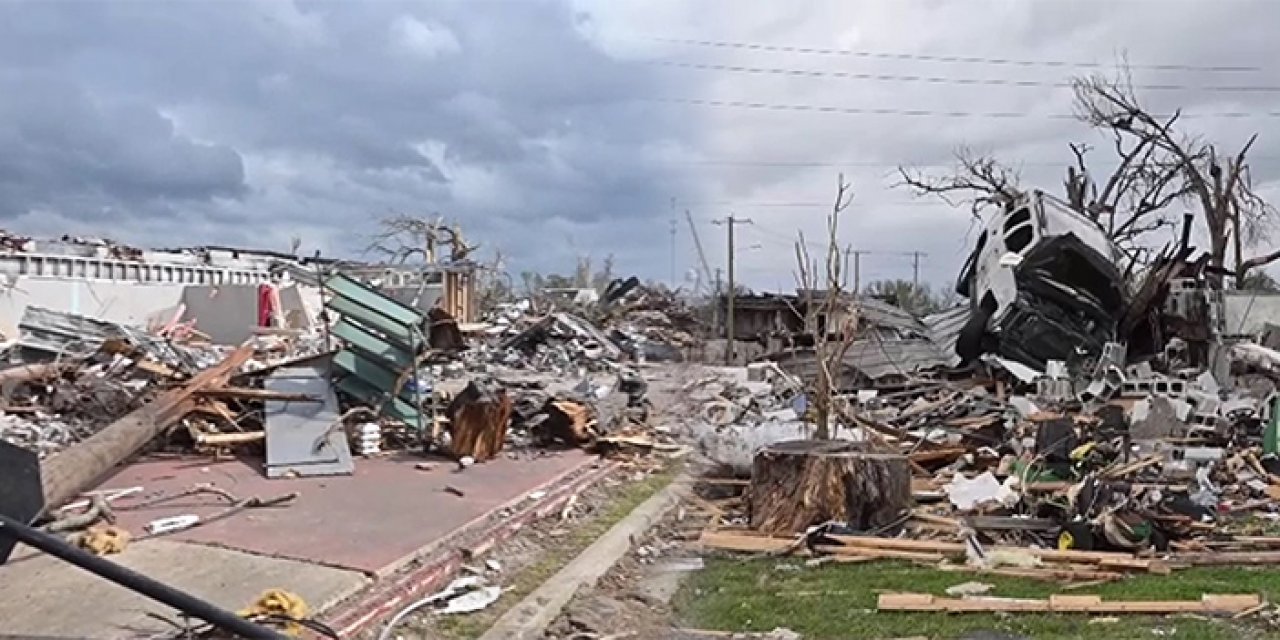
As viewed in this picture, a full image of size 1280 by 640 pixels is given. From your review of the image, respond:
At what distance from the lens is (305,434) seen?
9039 mm

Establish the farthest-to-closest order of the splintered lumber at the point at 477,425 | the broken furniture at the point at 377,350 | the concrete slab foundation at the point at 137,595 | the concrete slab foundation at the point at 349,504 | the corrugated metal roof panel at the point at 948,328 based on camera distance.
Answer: the corrugated metal roof panel at the point at 948,328
the broken furniture at the point at 377,350
the splintered lumber at the point at 477,425
the concrete slab foundation at the point at 349,504
the concrete slab foundation at the point at 137,595

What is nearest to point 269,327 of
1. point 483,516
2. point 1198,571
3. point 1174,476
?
point 483,516

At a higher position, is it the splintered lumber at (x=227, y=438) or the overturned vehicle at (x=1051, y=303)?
the overturned vehicle at (x=1051, y=303)

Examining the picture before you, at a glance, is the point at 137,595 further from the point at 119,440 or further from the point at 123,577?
the point at 119,440

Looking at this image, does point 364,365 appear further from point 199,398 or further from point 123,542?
point 123,542

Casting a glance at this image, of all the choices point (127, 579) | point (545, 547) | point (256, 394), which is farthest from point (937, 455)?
point (127, 579)

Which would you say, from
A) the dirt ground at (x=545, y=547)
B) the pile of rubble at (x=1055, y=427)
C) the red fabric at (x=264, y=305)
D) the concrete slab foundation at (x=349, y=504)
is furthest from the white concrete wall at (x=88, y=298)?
the pile of rubble at (x=1055, y=427)

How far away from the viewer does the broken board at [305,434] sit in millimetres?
8664

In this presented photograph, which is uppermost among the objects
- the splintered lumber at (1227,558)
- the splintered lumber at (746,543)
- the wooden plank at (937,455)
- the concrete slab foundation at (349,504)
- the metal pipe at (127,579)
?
the metal pipe at (127,579)

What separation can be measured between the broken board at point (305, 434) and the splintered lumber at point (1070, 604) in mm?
4969

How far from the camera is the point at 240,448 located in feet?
30.7

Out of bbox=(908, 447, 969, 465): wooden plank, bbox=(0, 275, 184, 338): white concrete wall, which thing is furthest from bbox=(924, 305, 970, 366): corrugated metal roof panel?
bbox=(0, 275, 184, 338): white concrete wall

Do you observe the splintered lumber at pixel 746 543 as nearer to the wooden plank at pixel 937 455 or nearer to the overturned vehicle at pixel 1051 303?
the wooden plank at pixel 937 455

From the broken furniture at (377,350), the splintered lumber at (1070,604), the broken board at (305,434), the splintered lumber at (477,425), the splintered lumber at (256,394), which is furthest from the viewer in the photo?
the broken furniture at (377,350)
